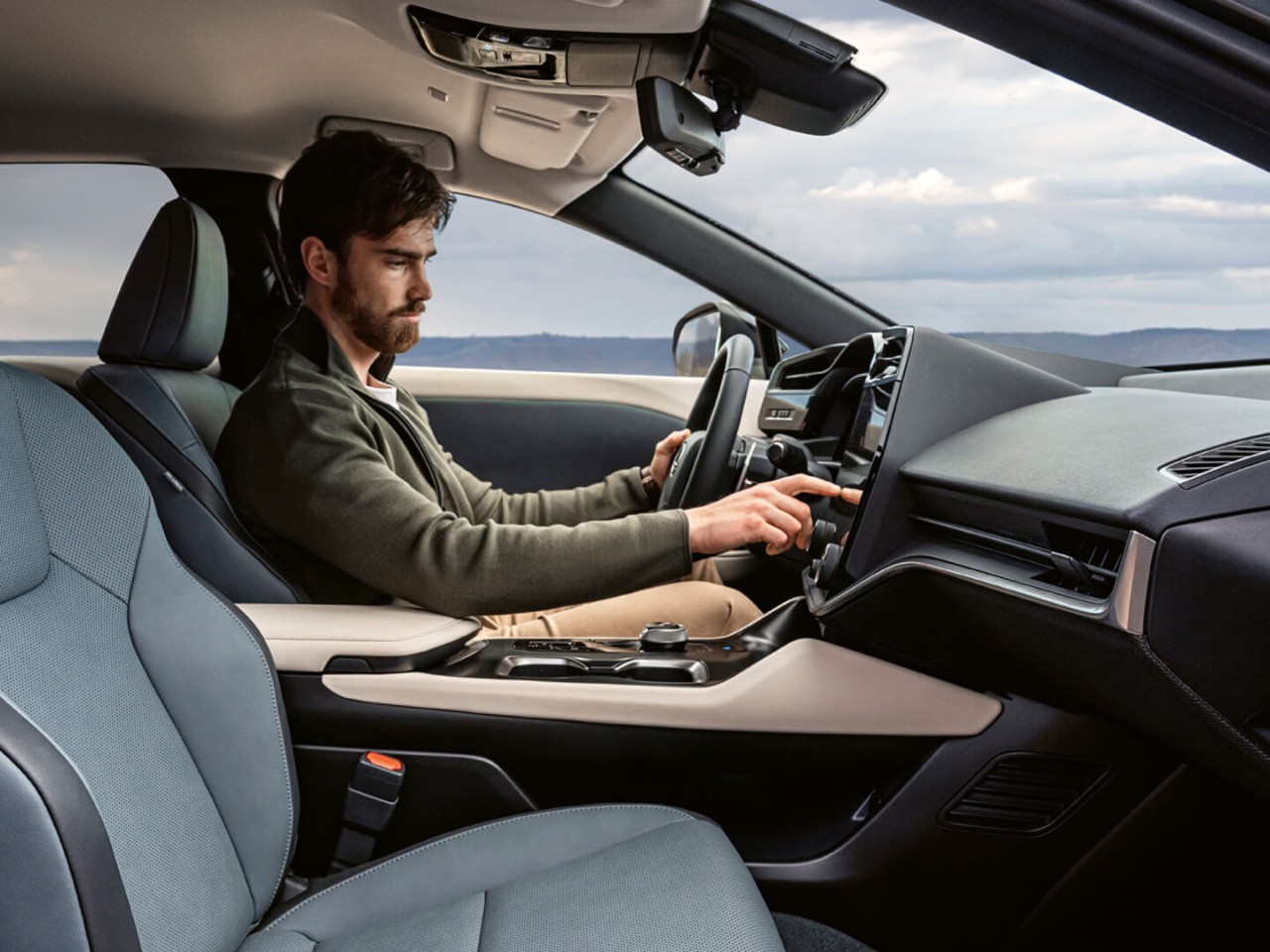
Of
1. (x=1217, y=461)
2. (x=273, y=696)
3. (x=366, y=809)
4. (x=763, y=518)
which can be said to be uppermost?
(x=1217, y=461)

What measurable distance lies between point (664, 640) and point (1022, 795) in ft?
1.80

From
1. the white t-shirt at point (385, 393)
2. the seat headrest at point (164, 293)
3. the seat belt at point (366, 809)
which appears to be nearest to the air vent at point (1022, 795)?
the seat belt at point (366, 809)

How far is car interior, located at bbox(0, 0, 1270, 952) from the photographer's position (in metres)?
0.90

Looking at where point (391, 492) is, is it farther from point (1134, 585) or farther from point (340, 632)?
point (1134, 585)

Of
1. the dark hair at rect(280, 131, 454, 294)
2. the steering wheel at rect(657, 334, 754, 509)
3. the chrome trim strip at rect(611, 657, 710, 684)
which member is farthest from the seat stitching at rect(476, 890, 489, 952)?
the dark hair at rect(280, 131, 454, 294)

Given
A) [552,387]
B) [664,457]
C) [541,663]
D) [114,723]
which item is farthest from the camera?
[552,387]

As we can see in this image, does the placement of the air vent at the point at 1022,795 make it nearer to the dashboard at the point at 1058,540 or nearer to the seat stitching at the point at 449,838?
the dashboard at the point at 1058,540

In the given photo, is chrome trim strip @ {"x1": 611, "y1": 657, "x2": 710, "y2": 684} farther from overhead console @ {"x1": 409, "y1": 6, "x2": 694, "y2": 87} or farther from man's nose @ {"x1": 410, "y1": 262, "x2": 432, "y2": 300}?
overhead console @ {"x1": 409, "y1": 6, "x2": 694, "y2": 87}

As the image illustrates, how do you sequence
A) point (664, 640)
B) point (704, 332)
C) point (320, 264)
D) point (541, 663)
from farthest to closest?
point (704, 332), point (320, 264), point (664, 640), point (541, 663)

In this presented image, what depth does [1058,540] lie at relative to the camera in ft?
3.54

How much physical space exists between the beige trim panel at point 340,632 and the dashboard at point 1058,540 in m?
0.54

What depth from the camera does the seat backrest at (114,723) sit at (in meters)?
0.77

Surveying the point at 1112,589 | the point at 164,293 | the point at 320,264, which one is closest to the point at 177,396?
the point at 164,293

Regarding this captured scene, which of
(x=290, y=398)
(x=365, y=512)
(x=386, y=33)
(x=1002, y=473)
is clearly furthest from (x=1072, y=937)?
(x=386, y=33)
